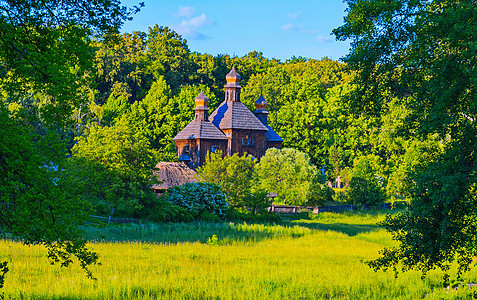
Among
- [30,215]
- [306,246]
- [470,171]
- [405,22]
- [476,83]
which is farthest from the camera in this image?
[306,246]

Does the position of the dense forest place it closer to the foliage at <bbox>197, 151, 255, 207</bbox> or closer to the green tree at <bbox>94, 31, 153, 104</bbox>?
the foliage at <bbox>197, 151, 255, 207</bbox>

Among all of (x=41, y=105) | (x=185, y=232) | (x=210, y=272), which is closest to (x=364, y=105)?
(x=210, y=272)

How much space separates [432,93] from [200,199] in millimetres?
23308

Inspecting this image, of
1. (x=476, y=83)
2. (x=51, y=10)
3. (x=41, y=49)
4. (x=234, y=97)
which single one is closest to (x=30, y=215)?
(x=41, y=49)

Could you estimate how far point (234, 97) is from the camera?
181 feet

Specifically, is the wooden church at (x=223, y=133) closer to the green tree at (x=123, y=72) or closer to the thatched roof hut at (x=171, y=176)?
the thatched roof hut at (x=171, y=176)

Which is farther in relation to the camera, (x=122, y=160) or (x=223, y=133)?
(x=223, y=133)

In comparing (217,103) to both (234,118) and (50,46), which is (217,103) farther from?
(50,46)

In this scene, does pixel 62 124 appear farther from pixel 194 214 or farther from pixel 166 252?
pixel 194 214

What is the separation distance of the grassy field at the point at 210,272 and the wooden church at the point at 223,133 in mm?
26256

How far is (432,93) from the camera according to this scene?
10711 mm

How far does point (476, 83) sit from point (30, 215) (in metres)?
8.14

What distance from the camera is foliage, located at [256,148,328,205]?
1795 inches

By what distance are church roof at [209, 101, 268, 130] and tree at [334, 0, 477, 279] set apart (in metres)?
40.1
